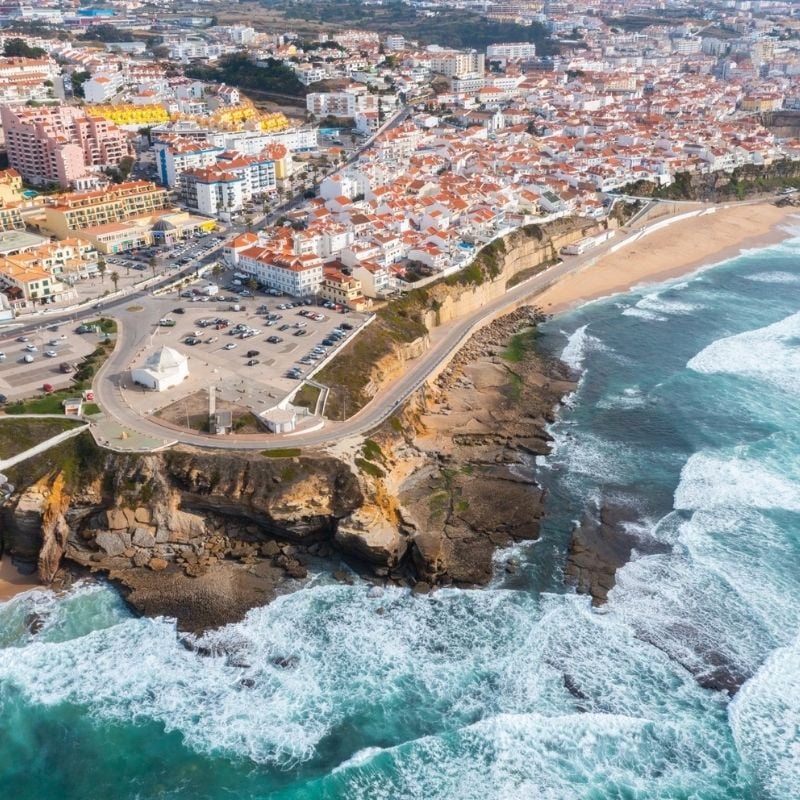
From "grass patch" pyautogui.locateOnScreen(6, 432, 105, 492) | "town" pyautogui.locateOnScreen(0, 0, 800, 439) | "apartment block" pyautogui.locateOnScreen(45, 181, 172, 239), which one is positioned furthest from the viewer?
"apartment block" pyautogui.locateOnScreen(45, 181, 172, 239)

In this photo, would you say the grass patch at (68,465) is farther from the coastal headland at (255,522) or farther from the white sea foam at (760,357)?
the white sea foam at (760,357)

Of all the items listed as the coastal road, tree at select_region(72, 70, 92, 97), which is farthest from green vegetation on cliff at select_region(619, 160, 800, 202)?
tree at select_region(72, 70, 92, 97)

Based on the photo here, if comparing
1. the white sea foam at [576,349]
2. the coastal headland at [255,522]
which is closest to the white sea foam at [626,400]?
the white sea foam at [576,349]

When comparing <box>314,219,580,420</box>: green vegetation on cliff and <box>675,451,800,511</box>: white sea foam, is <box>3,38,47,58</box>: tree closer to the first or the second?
<box>314,219,580,420</box>: green vegetation on cliff

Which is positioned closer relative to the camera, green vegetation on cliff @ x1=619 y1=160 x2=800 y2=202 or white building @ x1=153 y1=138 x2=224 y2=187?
white building @ x1=153 y1=138 x2=224 y2=187

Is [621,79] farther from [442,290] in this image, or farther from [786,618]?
[786,618]

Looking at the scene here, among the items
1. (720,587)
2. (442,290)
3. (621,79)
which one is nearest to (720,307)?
(442,290)

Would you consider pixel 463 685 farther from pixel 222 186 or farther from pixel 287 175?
pixel 287 175
